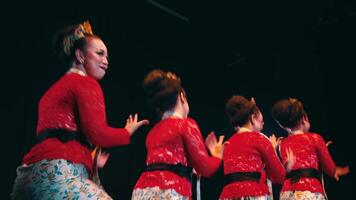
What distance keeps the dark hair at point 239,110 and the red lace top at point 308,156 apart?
0.62 metres

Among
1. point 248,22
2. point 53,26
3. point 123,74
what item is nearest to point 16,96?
point 53,26

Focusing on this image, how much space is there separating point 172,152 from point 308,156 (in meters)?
1.73

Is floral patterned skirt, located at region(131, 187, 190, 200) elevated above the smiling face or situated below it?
below

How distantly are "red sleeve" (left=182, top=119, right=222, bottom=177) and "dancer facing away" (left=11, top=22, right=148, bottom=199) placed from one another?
2.43ft

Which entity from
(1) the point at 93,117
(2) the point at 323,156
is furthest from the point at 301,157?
(1) the point at 93,117

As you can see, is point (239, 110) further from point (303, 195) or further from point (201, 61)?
point (201, 61)

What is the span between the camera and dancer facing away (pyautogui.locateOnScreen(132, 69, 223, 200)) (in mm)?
2732

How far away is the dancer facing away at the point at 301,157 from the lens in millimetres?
3938

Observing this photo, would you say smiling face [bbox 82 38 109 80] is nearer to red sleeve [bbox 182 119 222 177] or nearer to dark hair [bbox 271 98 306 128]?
red sleeve [bbox 182 119 222 177]

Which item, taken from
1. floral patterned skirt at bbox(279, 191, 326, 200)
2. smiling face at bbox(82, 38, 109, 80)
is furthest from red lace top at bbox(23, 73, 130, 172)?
floral patterned skirt at bbox(279, 191, 326, 200)

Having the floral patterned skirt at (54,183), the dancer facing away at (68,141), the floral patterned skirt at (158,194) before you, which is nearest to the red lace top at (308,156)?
the floral patterned skirt at (158,194)

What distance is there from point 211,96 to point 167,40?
115 cm

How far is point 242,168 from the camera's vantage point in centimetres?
349

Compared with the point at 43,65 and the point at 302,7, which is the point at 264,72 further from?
the point at 43,65
